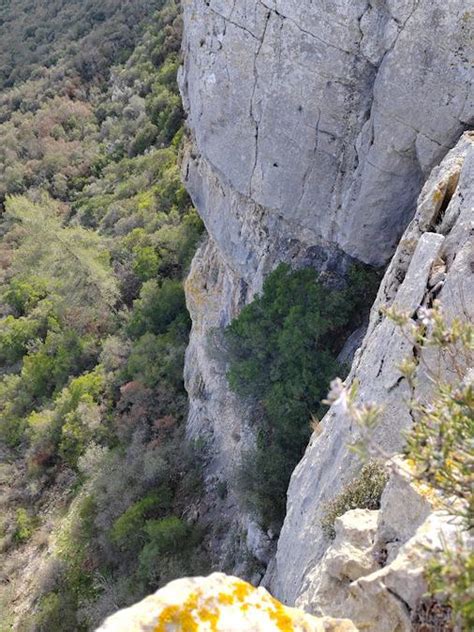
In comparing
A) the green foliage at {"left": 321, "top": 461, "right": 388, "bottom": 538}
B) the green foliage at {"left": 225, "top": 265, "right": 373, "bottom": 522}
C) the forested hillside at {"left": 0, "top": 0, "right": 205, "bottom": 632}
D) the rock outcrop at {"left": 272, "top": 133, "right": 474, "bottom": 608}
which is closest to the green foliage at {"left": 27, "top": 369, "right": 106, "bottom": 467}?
the forested hillside at {"left": 0, "top": 0, "right": 205, "bottom": 632}

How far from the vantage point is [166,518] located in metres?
13.8

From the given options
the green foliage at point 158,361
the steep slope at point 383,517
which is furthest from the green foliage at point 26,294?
the steep slope at point 383,517

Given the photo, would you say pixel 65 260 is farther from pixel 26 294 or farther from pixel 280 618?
pixel 280 618

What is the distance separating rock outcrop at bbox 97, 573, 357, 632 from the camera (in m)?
3.59

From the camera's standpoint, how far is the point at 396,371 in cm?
606

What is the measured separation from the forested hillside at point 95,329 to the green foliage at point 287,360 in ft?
9.79

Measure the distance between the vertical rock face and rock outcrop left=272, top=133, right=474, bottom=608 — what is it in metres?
0.07

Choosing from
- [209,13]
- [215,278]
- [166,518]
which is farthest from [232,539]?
[209,13]

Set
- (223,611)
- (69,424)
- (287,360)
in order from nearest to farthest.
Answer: (223,611) → (287,360) → (69,424)

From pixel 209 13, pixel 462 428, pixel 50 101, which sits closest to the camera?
pixel 462 428

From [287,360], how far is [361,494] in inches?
226

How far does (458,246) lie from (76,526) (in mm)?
14482

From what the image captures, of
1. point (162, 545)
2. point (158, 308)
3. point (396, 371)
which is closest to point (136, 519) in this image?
point (162, 545)

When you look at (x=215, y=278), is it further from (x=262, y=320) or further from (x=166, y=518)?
(x=166, y=518)
